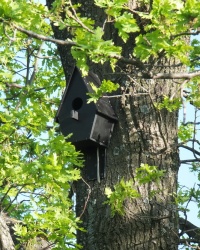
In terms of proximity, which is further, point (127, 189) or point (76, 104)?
point (76, 104)

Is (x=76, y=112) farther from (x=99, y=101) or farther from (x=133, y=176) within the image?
(x=133, y=176)

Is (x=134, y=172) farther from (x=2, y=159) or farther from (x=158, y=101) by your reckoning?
(x=2, y=159)

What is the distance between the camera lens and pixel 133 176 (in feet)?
14.4

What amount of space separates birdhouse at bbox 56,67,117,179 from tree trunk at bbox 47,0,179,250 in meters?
0.06

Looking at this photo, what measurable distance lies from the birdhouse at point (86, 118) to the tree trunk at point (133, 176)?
57 millimetres

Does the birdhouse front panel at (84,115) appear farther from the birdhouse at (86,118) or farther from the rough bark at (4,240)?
the rough bark at (4,240)

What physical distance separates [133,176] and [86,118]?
579 mm

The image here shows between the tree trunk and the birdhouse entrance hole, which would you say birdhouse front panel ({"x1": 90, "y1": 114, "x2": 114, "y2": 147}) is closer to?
the tree trunk

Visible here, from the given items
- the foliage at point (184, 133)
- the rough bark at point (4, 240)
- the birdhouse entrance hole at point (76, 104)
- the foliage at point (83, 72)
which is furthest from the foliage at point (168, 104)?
the foliage at point (184, 133)

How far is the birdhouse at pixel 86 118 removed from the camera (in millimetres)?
4543

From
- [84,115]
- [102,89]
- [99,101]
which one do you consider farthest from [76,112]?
[102,89]

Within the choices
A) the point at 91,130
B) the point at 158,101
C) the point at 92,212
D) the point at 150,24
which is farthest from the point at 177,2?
the point at 92,212

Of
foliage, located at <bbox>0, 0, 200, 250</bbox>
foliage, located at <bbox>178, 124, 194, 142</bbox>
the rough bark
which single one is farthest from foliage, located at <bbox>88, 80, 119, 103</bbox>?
foliage, located at <bbox>178, 124, 194, 142</bbox>

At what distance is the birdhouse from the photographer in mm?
4543
